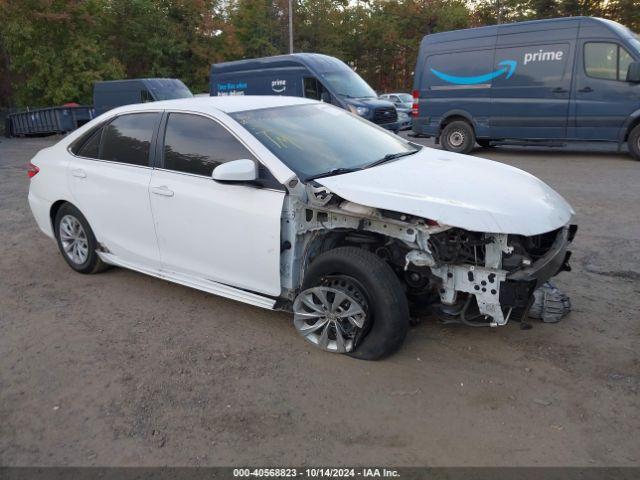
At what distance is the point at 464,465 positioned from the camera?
104 inches

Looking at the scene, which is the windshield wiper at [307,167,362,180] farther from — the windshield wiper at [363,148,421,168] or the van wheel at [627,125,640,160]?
the van wheel at [627,125,640,160]

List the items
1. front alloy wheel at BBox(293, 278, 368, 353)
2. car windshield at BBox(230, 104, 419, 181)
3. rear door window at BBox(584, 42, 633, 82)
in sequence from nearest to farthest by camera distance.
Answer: front alloy wheel at BBox(293, 278, 368, 353) → car windshield at BBox(230, 104, 419, 181) → rear door window at BBox(584, 42, 633, 82)

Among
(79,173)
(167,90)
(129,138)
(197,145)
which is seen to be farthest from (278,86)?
(197,145)

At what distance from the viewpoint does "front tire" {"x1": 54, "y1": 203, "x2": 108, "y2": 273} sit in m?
5.04

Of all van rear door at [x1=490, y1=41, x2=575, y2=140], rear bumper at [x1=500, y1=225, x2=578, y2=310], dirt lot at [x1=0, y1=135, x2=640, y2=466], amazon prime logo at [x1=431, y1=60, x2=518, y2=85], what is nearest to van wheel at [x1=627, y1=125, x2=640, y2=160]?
van rear door at [x1=490, y1=41, x2=575, y2=140]

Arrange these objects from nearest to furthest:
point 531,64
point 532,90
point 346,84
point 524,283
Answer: point 524,283, point 531,64, point 532,90, point 346,84

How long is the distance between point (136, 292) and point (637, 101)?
9.64 m

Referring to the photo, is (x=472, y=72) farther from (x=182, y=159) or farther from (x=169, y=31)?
(x=169, y=31)

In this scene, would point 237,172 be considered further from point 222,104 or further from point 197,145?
point 222,104

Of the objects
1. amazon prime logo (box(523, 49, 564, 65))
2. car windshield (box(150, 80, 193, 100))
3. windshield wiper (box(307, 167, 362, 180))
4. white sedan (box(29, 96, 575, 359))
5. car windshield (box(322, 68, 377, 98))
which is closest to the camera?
white sedan (box(29, 96, 575, 359))

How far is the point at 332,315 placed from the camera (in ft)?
11.7

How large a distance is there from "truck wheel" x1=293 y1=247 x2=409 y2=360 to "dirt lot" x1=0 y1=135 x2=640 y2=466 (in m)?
0.12

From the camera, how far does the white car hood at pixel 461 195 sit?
123 inches

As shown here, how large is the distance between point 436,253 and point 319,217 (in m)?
0.81
